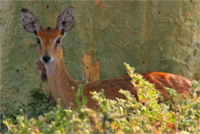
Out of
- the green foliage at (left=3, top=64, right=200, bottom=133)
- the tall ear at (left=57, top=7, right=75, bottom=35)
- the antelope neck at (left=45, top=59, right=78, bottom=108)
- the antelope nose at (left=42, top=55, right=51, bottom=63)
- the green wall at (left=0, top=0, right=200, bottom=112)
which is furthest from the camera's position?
the green wall at (left=0, top=0, right=200, bottom=112)

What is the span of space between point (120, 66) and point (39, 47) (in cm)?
135

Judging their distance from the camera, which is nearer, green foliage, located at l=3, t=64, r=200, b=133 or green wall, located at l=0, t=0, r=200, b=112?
green foliage, located at l=3, t=64, r=200, b=133

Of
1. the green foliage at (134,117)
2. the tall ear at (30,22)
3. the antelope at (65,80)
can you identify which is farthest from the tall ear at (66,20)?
the green foliage at (134,117)

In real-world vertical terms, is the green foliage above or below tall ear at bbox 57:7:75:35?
below

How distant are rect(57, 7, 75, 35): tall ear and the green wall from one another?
17.0 inches

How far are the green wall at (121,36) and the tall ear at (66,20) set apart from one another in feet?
1.41

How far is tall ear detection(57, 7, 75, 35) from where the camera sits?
6.48 m

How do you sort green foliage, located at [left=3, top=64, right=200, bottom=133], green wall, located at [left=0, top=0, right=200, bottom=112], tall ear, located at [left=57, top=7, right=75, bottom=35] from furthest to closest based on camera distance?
green wall, located at [left=0, top=0, right=200, bottom=112] → tall ear, located at [left=57, top=7, right=75, bottom=35] → green foliage, located at [left=3, top=64, right=200, bottom=133]

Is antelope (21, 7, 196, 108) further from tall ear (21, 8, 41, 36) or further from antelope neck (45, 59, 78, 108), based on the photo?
tall ear (21, 8, 41, 36)

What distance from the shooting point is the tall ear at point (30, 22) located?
21.4 ft

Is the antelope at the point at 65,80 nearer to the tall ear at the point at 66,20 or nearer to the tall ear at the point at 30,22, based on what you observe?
the tall ear at the point at 66,20

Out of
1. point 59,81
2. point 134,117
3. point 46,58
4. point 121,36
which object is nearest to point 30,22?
point 46,58

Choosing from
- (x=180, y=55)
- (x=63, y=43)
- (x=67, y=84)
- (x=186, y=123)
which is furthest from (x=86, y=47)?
(x=186, y=123)

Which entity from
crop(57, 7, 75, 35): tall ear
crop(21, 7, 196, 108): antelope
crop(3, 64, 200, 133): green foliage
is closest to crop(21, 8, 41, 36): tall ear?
crop(21, 7, 196, 108): antelope
